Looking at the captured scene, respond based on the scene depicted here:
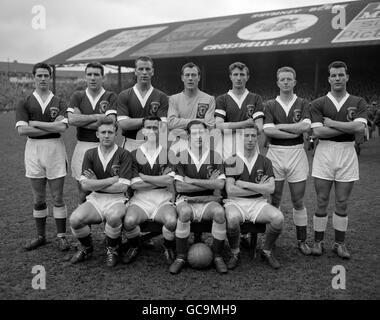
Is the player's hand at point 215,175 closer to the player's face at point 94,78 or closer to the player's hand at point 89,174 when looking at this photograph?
the player's hand at point 89,174

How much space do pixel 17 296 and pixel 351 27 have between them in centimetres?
1703

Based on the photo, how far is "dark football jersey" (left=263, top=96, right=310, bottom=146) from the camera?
4.62 metres

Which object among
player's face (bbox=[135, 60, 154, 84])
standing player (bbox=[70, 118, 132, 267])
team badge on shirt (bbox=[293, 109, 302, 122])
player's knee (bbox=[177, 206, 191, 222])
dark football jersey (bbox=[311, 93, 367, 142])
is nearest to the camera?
player's knee (bbox=[177, 206, 191, 222])

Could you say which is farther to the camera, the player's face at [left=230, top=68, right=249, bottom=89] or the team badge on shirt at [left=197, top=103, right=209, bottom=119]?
the team badge on shirt at [left=197, top=103, right=209, bottom=119]

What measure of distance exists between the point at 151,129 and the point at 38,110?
1441 mm

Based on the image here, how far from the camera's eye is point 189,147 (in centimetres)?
454

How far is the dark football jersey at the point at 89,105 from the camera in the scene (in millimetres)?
4809

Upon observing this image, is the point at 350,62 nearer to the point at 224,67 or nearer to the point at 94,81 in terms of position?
the point at 224,67

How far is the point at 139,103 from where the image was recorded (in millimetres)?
4793

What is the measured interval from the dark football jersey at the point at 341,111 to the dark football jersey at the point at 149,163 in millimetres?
1809

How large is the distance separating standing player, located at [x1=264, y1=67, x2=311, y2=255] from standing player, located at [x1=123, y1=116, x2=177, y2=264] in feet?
4.27

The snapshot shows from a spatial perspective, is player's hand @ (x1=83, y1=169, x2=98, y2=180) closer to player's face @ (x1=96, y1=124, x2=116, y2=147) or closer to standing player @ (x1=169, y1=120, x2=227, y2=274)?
player's face @ (x1=96, y1=124, x2=116, y2=147)

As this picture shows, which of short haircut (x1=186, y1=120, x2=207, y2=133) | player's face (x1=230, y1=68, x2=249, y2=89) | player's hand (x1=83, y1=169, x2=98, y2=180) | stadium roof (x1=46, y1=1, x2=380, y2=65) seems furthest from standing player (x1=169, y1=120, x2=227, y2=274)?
stadium roof (x1=46, y1=1, x2=380, y2=65)

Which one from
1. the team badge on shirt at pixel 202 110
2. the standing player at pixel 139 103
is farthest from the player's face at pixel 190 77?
the standing player at pixel 139 103
